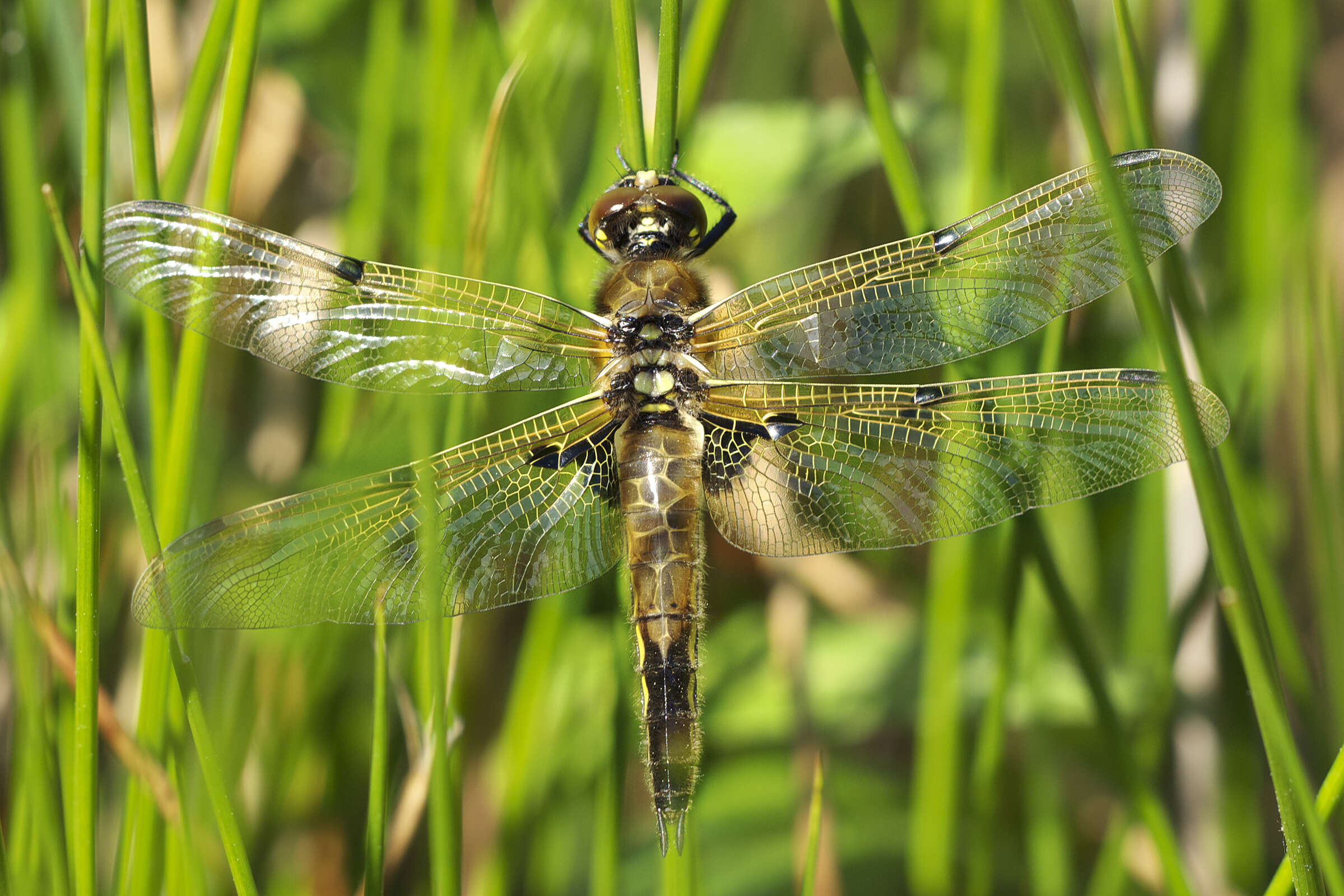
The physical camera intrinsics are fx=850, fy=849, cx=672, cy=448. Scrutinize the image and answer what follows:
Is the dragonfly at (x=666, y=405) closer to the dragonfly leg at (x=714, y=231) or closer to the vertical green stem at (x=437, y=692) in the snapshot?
the dragonfly leg at (x=714, y=231)

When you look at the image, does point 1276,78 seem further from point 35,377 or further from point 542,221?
point 35,377

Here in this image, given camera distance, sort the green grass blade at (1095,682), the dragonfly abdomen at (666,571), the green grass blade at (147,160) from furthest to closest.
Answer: the dragonfly abdomen at (666,571) → the green grass blade at (1095,682) → the green grass blade at (147,160)

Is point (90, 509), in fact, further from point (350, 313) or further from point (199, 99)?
point (199, 99)

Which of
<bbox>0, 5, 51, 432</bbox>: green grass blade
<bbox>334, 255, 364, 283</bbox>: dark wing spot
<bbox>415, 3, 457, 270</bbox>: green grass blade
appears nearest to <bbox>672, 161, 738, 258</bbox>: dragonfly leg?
<bbox>415, 3, 457, 270</bbox>: green grass blade

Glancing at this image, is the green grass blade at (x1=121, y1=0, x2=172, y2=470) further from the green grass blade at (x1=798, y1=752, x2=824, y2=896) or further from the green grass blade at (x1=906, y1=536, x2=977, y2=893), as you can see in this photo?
the green grass blade at (x1=906, y1=536, x2=977, y2=893)

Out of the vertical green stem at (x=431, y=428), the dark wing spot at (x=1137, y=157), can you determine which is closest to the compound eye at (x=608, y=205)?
the vertical green stem at (x=431, y=428)

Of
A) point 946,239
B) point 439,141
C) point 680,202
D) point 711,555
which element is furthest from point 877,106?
point 711,555
